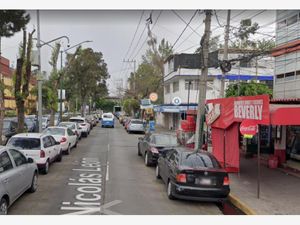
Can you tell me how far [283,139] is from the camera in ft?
58.2

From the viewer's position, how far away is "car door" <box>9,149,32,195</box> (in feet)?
32.1

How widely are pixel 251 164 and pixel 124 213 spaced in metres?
10.6

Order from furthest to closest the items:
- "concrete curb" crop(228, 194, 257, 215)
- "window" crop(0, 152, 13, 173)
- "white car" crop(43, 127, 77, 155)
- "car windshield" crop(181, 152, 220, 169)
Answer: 1. "white car" crop(43, 127, 77, 155)
2. "car windshield" crop(181, 152, 220, 169)
3. "concrete curb" crop(228, 194, 257, 215)
4. "window" crop(0, 152, 13, 173)

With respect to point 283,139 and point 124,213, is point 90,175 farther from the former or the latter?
point 283,139

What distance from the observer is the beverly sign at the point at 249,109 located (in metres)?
11.9

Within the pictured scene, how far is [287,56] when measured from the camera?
20.5 meters

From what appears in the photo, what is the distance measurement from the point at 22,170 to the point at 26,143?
176 inches

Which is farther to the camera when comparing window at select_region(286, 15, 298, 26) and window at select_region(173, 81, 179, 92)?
window at select_region(173, 81, 179, 92)

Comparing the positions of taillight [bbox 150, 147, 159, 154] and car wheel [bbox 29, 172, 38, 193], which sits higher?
taillight [bbox 150, 147, 159, 154]

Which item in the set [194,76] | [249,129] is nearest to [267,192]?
[249,129]

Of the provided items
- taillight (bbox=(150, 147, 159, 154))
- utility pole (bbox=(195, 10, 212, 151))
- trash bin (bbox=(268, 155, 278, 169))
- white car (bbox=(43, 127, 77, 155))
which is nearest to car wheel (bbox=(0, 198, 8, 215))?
taillight (bbox=(150, 147, 159, 154))

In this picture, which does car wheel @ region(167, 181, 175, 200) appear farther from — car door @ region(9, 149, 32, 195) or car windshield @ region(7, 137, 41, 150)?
car windshield @ region(7, 137, 41, 150)

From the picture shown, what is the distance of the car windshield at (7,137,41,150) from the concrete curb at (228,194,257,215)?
6.87 metres

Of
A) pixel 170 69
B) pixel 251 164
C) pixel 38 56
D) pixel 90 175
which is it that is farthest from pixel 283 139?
pixel 170 69
